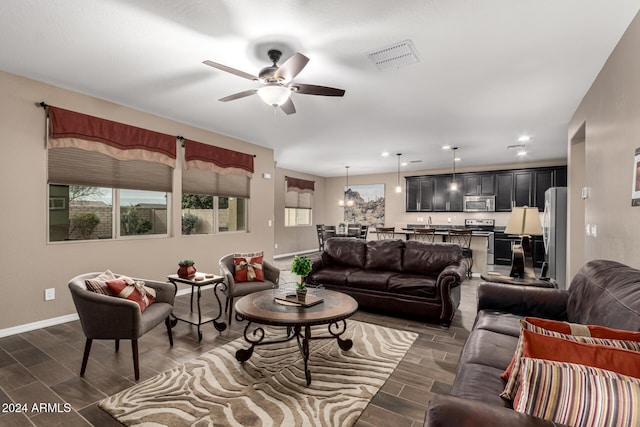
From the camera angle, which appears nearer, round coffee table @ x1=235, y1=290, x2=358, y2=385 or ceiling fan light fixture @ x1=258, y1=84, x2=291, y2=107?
round coffee table @ x1=235, y1=290, x2=358, y2=385

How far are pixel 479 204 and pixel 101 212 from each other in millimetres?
8259

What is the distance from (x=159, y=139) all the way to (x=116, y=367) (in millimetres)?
3084

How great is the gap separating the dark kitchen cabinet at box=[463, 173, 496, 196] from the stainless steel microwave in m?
0.11

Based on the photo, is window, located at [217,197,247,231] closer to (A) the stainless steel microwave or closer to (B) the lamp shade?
(B) the lamp shade

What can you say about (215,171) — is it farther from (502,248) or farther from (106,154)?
(502,248)

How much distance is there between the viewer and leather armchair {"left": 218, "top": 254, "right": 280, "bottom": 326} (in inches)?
138

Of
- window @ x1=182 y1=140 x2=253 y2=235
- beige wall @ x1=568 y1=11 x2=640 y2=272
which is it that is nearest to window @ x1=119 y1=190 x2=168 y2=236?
window @ x1=182 y1=140 x2=253 y2=235

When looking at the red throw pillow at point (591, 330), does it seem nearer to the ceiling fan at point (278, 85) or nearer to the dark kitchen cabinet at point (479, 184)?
the ceiling fan at point (278, 85)

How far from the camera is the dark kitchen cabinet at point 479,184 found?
8.12m

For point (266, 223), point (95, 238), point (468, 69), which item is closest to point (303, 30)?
point (468, 69)

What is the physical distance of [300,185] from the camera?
9.64 meters

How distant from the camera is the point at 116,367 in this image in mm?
2471

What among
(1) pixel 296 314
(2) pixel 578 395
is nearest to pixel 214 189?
(1) pixel 296 314

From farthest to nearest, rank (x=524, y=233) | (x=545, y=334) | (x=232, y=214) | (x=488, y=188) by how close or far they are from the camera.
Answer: (x=488, y=188) → (x=232, y=214) → (x=524, y=233) → (x=545, y=334)
